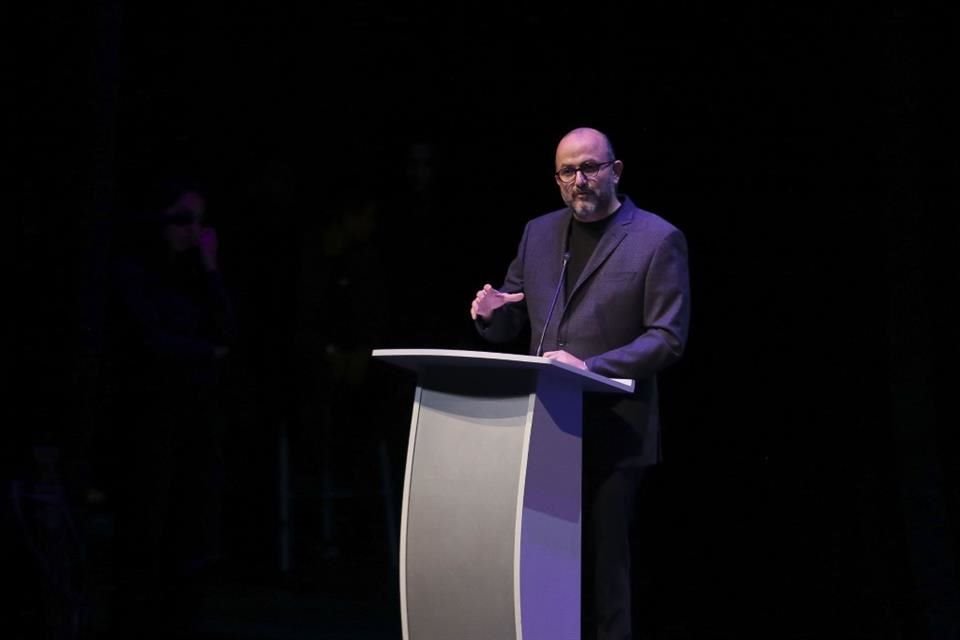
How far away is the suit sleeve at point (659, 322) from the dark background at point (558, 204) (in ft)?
3.68

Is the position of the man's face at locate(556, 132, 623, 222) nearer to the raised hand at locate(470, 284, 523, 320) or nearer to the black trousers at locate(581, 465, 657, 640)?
the raised hand at locate(470, 284, 523, 320)

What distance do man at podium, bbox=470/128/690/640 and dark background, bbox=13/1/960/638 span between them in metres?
1.15

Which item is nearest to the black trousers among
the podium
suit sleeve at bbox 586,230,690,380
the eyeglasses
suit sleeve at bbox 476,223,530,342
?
the podium

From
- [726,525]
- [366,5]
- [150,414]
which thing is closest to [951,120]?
[726,525]

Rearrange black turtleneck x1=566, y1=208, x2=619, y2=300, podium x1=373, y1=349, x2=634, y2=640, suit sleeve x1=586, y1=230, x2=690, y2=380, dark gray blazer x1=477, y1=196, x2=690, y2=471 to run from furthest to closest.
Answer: black turtleneck x1=566, y1=208, x2=619, y2=300, dark gray blazer x1=477, y1=196, x2=690, y2=471, suit sleeve x1=586, y1=230, x2=690, y2=380, podium x1=373, y1=349, x2=634, y2=640

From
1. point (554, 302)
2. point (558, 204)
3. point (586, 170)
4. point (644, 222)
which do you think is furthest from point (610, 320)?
point (558, 204)

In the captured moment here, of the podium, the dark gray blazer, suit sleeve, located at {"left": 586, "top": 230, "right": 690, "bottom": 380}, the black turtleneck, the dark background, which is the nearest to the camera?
the podium

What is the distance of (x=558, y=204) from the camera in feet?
15.0

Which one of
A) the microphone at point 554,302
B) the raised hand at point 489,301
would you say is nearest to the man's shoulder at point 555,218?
the microphone at point 554,302

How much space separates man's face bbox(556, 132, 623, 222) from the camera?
298 centimetres

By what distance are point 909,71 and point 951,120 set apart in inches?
7.6

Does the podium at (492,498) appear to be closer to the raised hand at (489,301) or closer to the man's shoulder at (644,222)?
the raised hand at (489,301)

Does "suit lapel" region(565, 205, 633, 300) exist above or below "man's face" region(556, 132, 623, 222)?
below

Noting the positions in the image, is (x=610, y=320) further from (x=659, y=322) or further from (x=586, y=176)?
(x=586, y=176)
